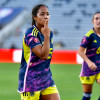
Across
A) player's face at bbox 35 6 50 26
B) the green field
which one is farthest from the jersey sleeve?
the green field

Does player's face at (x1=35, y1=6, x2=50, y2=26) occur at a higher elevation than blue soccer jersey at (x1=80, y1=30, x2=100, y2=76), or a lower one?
higher

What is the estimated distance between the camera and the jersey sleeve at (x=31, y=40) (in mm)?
3777

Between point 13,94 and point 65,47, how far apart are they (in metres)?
11.8

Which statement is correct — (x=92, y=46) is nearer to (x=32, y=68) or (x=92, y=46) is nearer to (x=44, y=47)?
(x=32, y=68)

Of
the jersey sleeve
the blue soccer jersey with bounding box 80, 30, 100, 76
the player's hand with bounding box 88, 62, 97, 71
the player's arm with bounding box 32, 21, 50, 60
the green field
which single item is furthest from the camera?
the green field

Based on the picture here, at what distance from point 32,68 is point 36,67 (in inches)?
1.7

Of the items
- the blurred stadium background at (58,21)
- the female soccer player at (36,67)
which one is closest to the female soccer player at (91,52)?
the female soccer player at (36,67)

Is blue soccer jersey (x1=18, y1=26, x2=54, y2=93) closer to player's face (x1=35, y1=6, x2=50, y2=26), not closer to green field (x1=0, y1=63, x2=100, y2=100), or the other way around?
player's face (x1=35, y1=6, x2=50, y2=26)

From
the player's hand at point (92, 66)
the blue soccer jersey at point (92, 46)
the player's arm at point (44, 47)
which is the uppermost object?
the player's arm at point (44, 47)

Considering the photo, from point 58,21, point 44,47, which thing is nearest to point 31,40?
point 44,47

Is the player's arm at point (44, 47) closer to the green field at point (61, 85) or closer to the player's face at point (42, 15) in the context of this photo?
the player's face at point (42, 15)

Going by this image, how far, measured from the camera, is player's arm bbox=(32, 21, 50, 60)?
3.63m

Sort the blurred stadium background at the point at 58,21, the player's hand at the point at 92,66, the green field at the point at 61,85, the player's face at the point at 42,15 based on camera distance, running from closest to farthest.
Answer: the player's face at the point at 42,15 < the player's hand at the point at 92,66 < the green field at the point at 61,85 < the blurred stadium background at the point at 58,21

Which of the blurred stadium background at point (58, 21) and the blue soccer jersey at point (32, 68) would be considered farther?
the blurred stadium background at point (58, 21)
